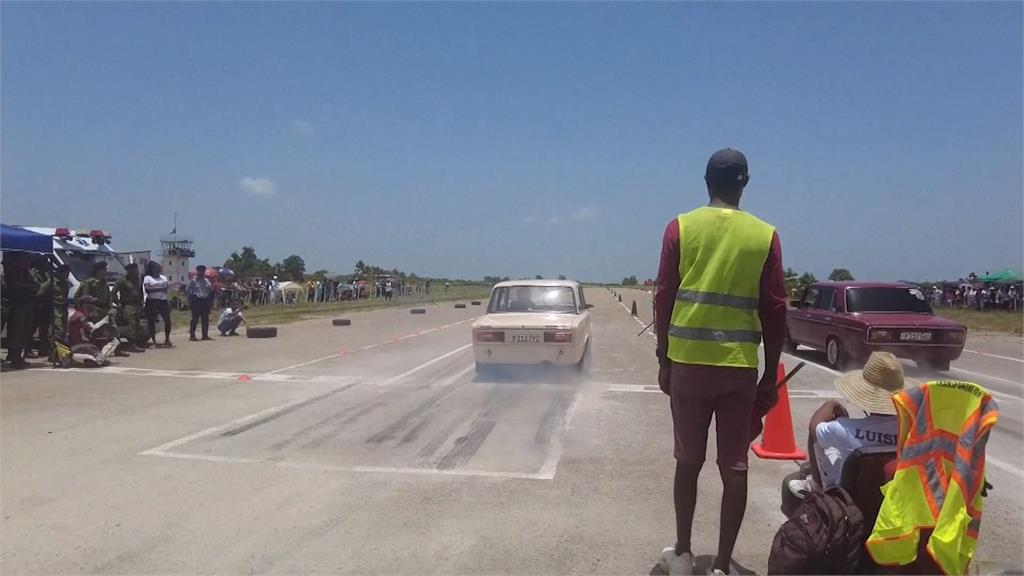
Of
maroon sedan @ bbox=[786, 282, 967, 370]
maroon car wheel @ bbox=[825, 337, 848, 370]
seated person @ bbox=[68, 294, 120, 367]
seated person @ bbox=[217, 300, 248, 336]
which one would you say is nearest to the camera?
maroon sedan @ bbox=[786, 282, 967, 370]

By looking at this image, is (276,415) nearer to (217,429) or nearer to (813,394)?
(217,429)

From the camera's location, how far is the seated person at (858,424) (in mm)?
3447

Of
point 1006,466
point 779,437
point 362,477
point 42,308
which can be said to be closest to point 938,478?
point 779,437

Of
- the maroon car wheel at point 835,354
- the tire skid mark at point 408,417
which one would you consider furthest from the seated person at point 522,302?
the maroon car wheel at point 835,354

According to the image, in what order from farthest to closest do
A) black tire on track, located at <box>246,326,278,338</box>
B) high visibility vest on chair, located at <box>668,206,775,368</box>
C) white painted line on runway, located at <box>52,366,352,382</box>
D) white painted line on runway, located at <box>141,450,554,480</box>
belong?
black tire on track, located at <box>246,326,278,338</box> < white painted line on runway, located at <box>52,366,352,382</box> < white painted line on runway, located at <box>141,450,554,480</box> < high visibility vest on chair, located at <box>668,206,775,368</box>

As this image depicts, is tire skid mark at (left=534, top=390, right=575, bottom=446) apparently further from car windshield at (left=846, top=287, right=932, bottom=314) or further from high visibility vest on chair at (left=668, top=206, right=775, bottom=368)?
car windshield at (left=846, top=287, right=932, bottom=314)

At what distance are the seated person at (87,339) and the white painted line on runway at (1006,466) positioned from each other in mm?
12616

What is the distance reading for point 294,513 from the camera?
15.8 feet

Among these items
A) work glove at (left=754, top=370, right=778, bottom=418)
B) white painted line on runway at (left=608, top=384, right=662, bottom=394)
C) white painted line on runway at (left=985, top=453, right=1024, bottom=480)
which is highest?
work glove at (left=754, top=370, right=778, bottom=418)

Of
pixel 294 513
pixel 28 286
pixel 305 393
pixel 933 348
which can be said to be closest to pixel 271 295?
pixel 28 286

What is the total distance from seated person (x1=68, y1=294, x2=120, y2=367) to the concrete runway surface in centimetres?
105

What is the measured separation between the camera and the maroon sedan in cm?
1175

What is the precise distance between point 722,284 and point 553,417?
5.04m

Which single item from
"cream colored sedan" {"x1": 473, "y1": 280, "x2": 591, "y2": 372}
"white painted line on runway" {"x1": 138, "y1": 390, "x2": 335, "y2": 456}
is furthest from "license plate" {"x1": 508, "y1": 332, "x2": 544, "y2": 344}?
"white painted line on runway" {"x1": 138, "y1": 390, "x2": 335, "y2": 456}
